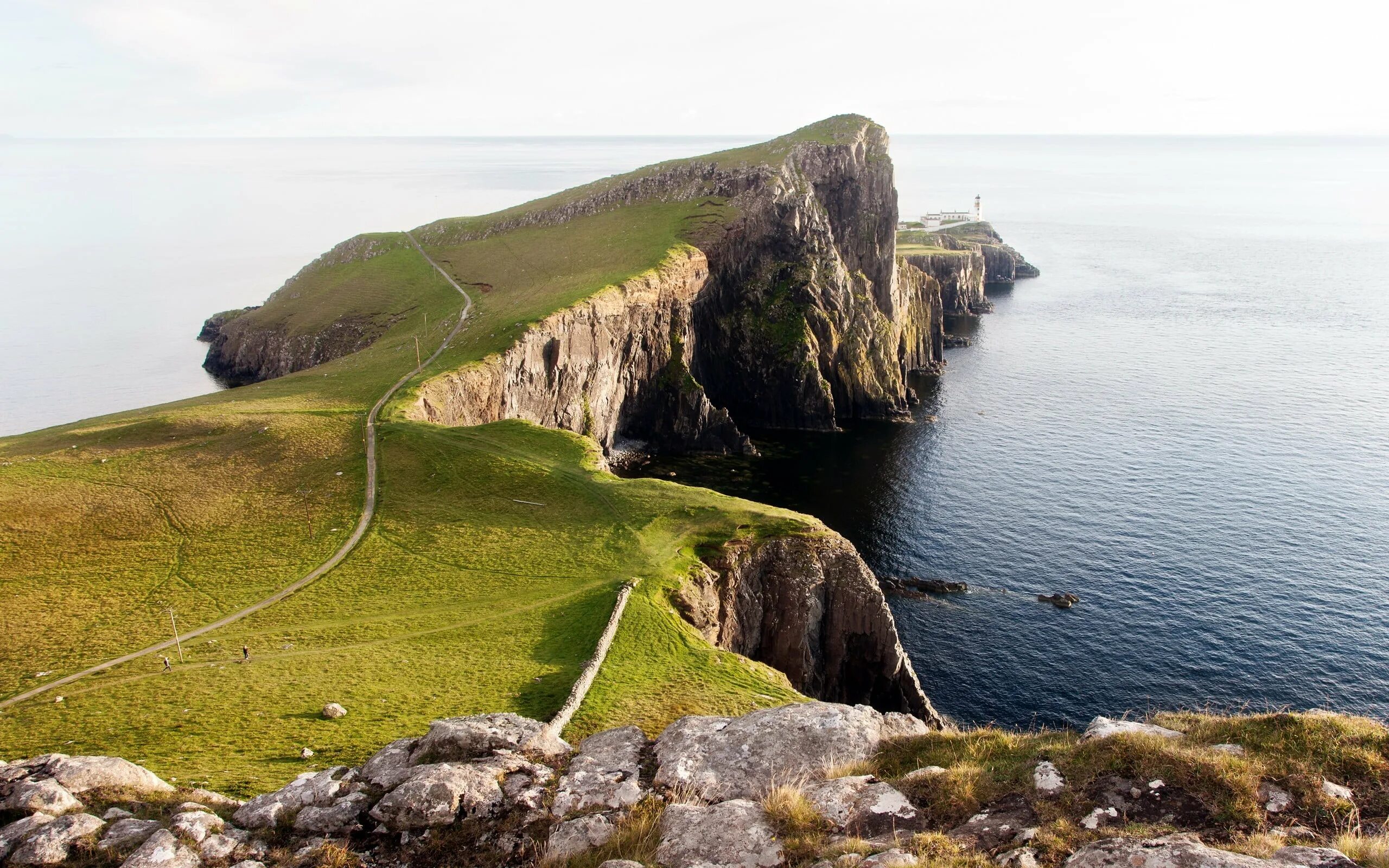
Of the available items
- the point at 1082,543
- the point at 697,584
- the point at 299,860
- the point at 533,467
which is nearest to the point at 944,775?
the point at 299,860

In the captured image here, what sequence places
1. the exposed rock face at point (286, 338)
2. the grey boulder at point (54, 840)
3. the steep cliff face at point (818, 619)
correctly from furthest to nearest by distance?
1. the exposed rock face at point (286, 338)
2. the steep cliff face at point (818, 619)
3. the grey boulder at point (54, 840)

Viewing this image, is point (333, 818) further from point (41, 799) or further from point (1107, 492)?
point (1107, 492)

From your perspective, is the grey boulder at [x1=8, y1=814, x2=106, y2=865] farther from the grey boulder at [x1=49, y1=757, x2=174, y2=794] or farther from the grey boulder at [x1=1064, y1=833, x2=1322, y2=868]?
the grey boulder at [x1=1064, y1=833, x2=1322, y2=868]

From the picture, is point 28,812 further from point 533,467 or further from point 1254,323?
point 1254,323

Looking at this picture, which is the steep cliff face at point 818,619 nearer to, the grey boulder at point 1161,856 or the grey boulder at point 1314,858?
the grey boulder at point 1161,856

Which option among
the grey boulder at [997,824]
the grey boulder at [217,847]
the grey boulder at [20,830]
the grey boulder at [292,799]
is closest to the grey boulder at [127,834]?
the grey boulder at [217,847]

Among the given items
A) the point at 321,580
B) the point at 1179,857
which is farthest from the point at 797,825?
the point at 321,580
